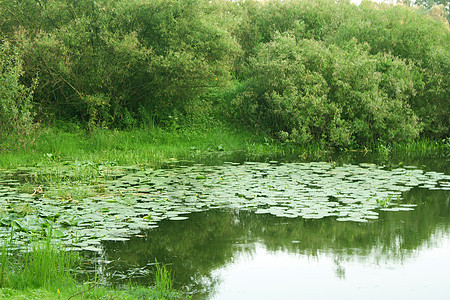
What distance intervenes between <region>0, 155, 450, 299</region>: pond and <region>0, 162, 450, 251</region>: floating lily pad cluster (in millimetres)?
25

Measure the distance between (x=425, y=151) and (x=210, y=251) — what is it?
13.0 m

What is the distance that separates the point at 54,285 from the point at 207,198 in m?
4.76

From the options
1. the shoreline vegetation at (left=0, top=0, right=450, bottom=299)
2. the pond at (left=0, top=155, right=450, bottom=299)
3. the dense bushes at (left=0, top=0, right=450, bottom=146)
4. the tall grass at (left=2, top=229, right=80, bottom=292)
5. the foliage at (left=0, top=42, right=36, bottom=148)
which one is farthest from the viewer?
the dense bushes at (left=0, top=0, right=450, bottom=146)

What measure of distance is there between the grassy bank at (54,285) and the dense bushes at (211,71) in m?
12.1

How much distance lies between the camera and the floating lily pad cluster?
7566 millimetres

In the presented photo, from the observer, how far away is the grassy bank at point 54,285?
483 centimetres

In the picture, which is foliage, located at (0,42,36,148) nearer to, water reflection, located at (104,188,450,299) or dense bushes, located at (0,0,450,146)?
dense bushes, located at (0,0,450,146)

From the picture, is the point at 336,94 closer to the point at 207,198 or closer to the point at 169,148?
the point at 169,148

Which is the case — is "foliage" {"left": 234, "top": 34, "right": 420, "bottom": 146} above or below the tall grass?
above

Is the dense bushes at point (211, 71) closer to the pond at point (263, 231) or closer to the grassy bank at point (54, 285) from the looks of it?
the pond at point (263, 231)

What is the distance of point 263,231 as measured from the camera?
7816mm

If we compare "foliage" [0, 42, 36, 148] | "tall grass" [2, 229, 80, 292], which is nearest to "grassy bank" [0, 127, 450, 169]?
"foliage" [0, 42, 36, 148]

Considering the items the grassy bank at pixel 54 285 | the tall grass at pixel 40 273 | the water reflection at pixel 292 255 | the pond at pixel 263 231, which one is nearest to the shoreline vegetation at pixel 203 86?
the pond at pixel 263 231

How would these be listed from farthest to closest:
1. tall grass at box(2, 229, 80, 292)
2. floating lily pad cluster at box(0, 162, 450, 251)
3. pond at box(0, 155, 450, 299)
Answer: floating lily pad cluster at box(0, 162, 450, 251) < pond at box(0, 155, 450, 299) < tall grass at box(2, 229, 80, 292)
